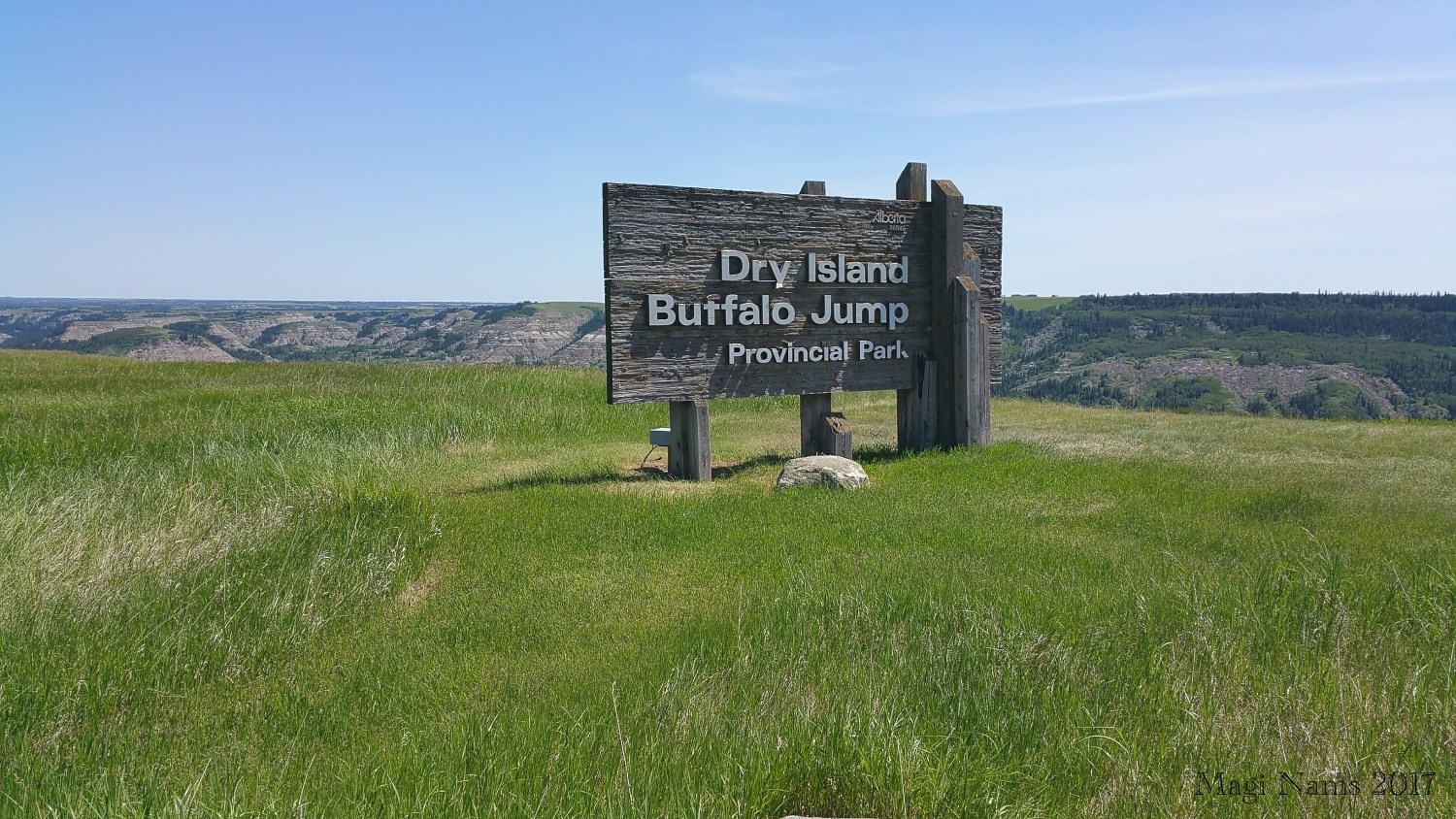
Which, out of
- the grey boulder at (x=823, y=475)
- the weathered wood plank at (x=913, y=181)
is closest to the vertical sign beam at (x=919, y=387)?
the weathered wood plank at (x=913, y=181)

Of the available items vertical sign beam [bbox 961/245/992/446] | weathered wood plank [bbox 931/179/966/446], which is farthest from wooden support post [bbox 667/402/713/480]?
vertical sign beam [bbox 961/245/992/446]

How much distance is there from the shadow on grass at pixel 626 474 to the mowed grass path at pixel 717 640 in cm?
25

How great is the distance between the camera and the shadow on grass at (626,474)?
10.7 metres

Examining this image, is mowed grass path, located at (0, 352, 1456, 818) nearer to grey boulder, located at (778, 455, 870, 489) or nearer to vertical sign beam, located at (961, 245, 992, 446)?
grey boulder, located at (778, 455, 870, 489)

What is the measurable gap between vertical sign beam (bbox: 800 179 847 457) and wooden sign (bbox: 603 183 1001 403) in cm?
18

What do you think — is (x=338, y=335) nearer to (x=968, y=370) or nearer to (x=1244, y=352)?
(x=968, y=370)

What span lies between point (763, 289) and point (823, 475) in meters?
2.75

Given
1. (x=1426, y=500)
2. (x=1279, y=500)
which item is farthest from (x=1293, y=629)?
(x=1426, y=500)

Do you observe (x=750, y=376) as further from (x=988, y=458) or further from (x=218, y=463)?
(x=218, y=463)

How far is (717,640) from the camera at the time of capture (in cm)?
529

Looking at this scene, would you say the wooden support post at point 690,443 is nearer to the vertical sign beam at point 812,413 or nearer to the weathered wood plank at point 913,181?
the vertical sign beam at point 812,413

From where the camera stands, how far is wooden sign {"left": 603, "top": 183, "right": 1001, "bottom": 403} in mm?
10906

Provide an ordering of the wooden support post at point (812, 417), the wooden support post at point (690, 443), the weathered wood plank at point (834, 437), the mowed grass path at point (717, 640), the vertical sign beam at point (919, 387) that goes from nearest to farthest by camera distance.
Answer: the mowed grass path at point (717, 640)
the wooden support post at point (690, 443)
the weathered wood plank at point (834, 437)
the wooden support post at point (812, 417)
the vertical sign beam at point (919, 387)

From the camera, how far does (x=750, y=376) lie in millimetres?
11836
